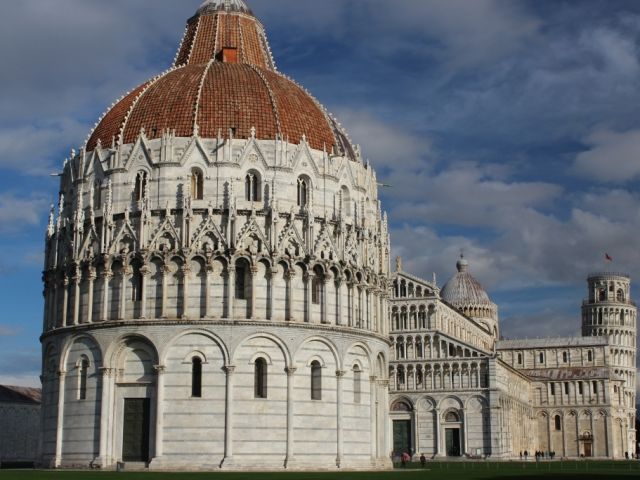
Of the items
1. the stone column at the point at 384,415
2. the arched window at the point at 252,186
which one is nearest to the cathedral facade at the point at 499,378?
the stone column at the point at 384,415

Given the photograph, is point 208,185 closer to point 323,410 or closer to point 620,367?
point 323,410

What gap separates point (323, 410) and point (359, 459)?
388cm

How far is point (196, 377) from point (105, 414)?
529 centimetres

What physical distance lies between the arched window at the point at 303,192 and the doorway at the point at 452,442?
5221 cm

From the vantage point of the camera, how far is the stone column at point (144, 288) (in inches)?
2080

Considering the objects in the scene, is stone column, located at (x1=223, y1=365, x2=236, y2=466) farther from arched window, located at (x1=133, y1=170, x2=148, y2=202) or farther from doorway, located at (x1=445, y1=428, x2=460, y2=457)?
doorway, located at (x1=445, y1=428, x2=460, y2=457)

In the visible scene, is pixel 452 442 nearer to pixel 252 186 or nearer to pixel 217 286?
pixel 252 186

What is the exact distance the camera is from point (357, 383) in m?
56.8

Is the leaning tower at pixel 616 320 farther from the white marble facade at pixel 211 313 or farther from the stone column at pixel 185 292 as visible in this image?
the stone column at pixel 185 292

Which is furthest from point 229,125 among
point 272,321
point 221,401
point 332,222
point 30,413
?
point 30,413

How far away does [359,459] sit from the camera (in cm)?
5534

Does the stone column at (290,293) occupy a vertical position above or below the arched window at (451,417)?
above

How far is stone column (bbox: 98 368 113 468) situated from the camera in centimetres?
5231

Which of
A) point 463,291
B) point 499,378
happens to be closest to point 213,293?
point 499,378
